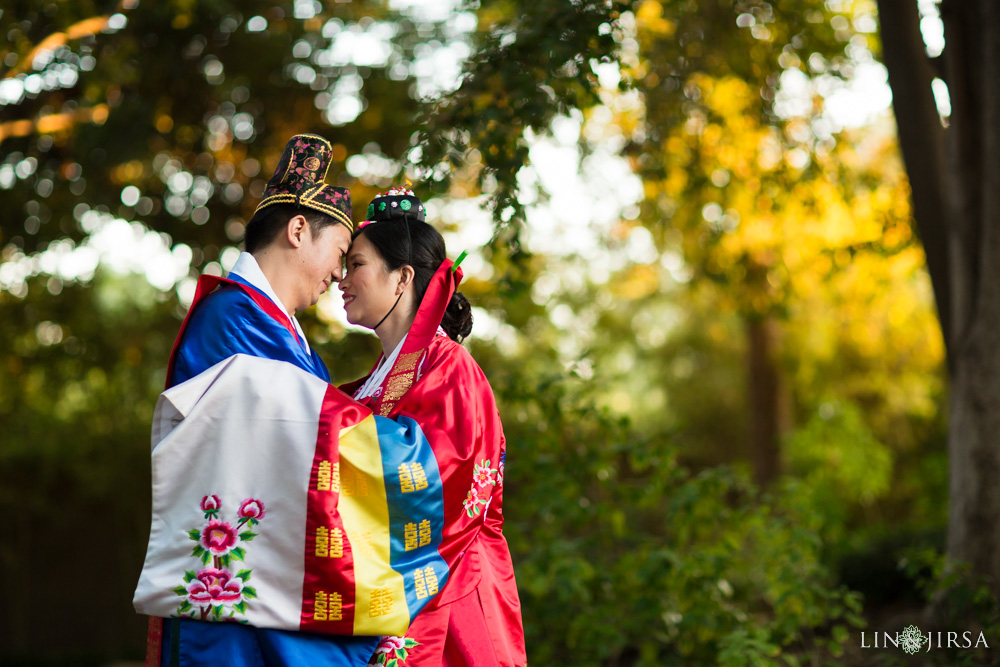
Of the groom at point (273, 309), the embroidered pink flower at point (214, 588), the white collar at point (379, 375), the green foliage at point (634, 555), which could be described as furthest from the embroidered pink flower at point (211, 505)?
the green foliage at point (634, 555)

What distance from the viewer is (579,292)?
38.3 feet

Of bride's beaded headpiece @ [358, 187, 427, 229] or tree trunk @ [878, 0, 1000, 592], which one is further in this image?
tree trunk @ [878, 0, 1000, 592]

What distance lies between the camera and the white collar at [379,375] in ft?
6.71

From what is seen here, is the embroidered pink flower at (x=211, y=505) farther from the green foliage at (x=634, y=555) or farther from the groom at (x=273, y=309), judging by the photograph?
the green foliage at (x=634, y=555)

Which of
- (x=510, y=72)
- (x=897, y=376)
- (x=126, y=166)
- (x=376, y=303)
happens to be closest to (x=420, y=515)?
(x=376, y=303)

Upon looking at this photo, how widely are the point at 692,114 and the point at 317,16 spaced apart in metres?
2.98

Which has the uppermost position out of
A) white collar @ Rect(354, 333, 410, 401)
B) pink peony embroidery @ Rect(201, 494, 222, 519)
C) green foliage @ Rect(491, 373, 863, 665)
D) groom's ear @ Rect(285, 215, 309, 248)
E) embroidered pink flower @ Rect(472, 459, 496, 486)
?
groom's ear @ Rect(285, 215, 309, 248)

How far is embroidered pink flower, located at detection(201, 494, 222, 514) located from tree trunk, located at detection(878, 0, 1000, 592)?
304 cm

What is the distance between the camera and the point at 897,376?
10.1 meters

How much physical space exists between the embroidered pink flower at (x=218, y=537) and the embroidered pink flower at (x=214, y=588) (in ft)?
0.13

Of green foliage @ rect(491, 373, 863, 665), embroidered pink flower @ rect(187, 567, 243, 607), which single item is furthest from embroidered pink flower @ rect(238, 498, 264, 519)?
green foliage @ rect(491, 373, 863, 665)

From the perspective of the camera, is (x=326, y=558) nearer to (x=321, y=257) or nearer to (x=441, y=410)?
(x=441, y=410)

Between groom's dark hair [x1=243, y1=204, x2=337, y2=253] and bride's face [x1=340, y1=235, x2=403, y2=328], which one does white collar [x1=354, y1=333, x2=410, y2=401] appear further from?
groom's dark hair [x1=243, y1=204, x2=337, y2=253]

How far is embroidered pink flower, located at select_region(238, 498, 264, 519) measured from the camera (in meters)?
1.62
